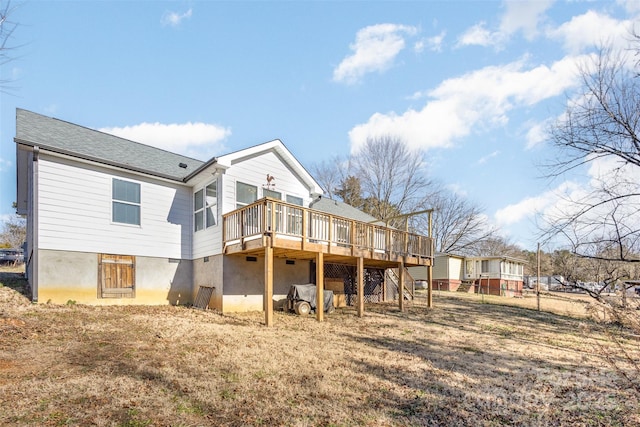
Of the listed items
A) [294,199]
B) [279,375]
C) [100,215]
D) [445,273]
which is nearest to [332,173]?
[445,273]

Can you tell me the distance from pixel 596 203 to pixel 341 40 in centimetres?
928

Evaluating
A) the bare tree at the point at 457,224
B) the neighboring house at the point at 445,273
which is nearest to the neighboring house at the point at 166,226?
the neighboring house at the point at 445,273

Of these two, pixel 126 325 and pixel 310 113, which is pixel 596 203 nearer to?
pixel 126 325

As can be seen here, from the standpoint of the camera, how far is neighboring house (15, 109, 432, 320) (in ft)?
32.2

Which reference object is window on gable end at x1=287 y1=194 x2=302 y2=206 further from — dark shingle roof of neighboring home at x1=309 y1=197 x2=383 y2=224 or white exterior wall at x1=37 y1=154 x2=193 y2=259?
white exterior wall at x1=37 y1=154 x2=193 y2=259

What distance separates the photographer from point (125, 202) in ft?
36.9

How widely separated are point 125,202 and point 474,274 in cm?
2914

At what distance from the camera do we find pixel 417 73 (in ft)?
42.5

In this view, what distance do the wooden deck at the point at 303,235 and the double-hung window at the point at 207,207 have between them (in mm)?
1031

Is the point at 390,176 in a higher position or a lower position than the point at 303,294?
higher

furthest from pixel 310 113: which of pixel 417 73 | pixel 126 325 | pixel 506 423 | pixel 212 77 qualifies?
pixel 506 423

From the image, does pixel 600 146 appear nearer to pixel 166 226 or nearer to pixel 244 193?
pixel 244 193

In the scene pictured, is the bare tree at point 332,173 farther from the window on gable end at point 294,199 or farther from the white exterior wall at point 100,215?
the white exterior wall at point 100,215

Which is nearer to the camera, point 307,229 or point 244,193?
point 307,229
